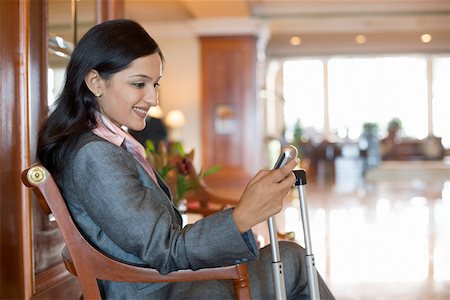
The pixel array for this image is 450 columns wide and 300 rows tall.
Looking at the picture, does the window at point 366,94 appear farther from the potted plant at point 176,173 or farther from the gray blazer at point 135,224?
the gray blazer at point 135,224

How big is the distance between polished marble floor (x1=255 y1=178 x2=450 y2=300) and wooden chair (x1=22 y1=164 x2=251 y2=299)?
918 mm

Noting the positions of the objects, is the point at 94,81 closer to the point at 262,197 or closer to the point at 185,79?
the point at 262,197

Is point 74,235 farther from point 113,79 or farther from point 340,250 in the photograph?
point 340,250

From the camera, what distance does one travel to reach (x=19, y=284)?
6.91ft

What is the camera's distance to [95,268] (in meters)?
1.46

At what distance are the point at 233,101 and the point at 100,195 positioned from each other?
9.93 m

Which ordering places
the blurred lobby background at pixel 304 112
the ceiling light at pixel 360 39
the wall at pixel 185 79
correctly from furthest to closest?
1. the ceiling light at pixel 360 39
2. the wall at pixel 185 79
3. the blurred lobby background at pixel 304 112

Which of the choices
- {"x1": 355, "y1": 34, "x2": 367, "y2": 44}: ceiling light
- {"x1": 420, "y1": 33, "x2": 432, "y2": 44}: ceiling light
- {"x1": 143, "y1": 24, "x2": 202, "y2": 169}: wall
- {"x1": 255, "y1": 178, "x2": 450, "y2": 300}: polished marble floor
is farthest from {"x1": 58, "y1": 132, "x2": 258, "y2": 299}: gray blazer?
{"x1": 420, "y1": 33, "x2": 432, "y2": 44}: ceiling light

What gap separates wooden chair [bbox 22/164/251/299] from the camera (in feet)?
4.71

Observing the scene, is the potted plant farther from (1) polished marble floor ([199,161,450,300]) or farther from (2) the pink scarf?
(2) the pink scarf

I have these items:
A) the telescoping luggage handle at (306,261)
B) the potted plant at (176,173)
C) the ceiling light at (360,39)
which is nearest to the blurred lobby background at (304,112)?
the ceiling light at (360,39)

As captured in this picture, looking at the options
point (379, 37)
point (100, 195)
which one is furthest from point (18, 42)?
point (379, 37)

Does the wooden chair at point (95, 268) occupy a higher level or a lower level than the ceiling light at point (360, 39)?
lower

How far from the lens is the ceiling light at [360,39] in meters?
14.0
